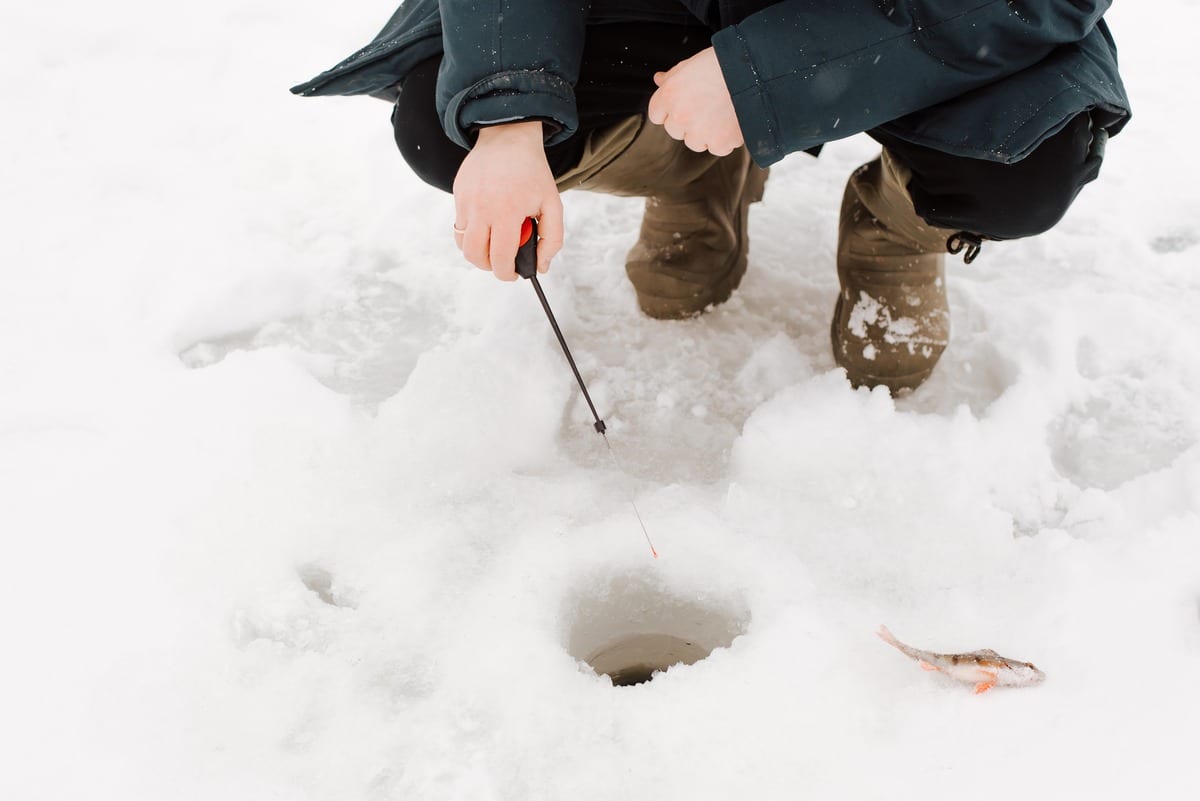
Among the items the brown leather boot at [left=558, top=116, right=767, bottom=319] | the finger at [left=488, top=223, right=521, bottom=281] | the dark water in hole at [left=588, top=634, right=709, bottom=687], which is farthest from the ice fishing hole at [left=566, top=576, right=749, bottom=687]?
the brown leather boot at [left=558, top=116, right=767, bottom=319]

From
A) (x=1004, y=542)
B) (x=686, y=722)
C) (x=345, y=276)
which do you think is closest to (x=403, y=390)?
(x=345, y=276)

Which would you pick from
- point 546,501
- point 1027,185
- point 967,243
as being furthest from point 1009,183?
point 546,501

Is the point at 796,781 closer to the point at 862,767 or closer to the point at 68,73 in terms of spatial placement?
the point at 862,767

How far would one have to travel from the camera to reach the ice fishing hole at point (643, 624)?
1353 mm

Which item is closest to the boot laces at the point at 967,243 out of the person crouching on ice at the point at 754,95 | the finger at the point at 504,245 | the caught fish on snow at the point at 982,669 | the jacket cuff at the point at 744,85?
the person crouching on ice at the point at 754,95

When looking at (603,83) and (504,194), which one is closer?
(504,194)

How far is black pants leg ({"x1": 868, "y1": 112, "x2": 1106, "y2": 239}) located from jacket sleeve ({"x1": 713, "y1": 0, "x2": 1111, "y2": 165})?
142mm

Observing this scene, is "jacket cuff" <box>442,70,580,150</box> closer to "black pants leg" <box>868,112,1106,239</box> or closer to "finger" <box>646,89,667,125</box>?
"finger" <box>646,89,667,125</box>

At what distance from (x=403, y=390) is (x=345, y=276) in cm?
41

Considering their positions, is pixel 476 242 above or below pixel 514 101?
below

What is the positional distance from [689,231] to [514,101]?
2.13 ft

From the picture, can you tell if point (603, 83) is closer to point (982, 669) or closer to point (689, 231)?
point (689, 231)

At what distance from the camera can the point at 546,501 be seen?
1447mm

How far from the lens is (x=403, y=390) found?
5.28ft
